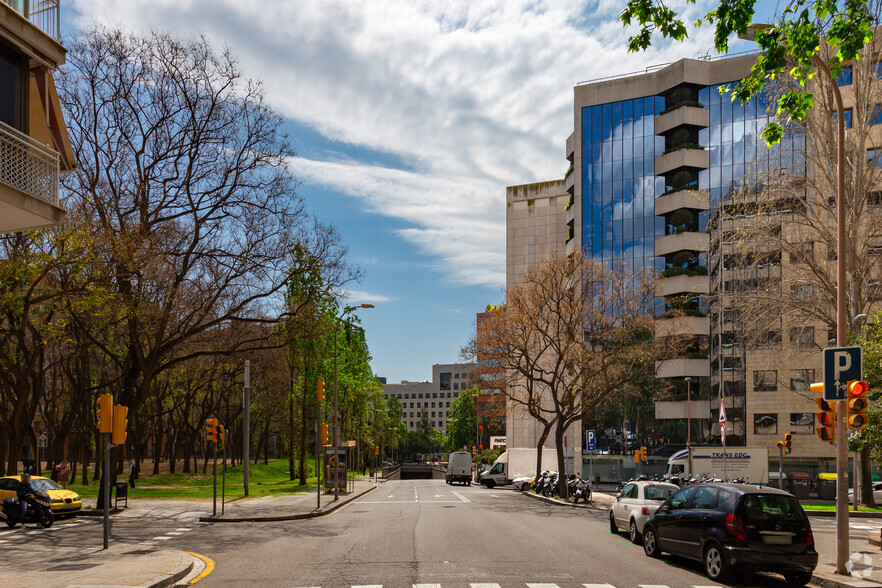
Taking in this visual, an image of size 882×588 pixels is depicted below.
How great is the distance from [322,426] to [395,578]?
67.7ft

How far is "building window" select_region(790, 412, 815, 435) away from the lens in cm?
5800

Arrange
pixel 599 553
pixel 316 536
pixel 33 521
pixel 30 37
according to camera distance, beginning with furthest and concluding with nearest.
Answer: pixel 33 521, pixel 316 536, pixel 599 553, pixel 30 37

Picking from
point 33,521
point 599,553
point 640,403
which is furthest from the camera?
point 640,403

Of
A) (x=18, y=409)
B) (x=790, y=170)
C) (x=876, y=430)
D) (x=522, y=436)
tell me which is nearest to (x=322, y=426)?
(x=18, y=409)

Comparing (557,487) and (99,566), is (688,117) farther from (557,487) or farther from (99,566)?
(99,566)

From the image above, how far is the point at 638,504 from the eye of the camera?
18.8 metres

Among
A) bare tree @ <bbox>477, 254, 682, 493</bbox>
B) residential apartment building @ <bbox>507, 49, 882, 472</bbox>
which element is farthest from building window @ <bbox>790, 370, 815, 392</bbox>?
bare tree @ <bbox>477, 254, 682, 493</bbox>

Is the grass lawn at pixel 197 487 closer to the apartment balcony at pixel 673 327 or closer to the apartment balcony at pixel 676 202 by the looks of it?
the apartment balcony at pixel 673 327

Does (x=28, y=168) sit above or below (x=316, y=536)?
above

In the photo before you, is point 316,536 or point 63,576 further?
point 316,536

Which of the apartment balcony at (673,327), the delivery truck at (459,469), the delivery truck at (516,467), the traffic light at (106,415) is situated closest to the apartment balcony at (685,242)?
the apartment balcony at (673,327)

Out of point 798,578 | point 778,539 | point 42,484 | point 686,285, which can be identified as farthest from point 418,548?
point 686,285

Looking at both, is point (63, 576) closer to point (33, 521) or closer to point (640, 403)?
point (33, 521)

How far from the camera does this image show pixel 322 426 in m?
32.7
